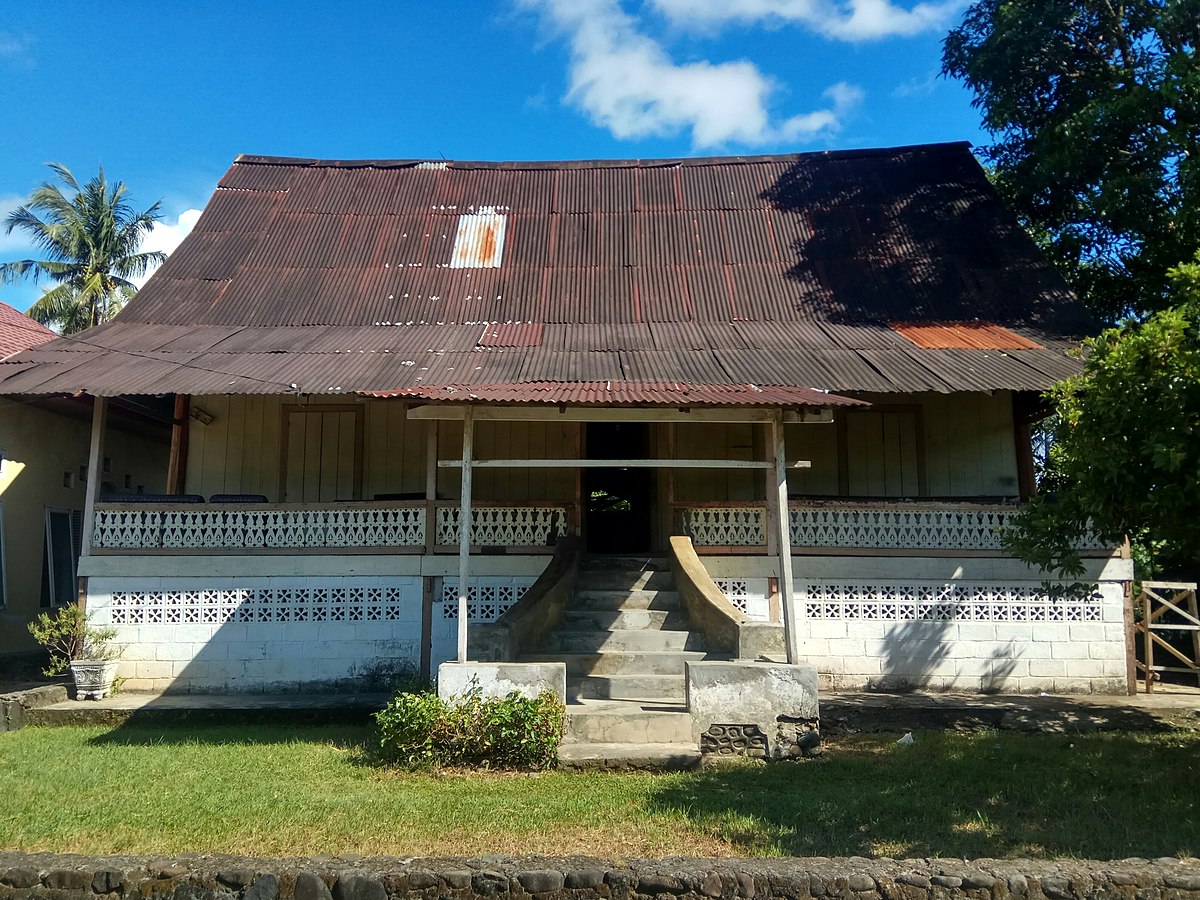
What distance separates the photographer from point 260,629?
31.2 feet

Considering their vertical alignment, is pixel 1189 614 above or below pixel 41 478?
below

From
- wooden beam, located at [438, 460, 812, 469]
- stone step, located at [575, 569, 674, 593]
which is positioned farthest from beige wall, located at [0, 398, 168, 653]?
stone step, located at [575, 569, 674, 593]

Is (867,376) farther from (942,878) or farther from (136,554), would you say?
(136,554)

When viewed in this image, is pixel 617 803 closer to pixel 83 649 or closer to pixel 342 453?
pixel 83 649

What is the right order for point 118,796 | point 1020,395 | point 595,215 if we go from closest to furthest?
point 118,796, point 1020,395, point 595,215

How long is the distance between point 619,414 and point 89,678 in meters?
6.05

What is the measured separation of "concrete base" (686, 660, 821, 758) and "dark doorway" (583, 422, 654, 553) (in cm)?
444

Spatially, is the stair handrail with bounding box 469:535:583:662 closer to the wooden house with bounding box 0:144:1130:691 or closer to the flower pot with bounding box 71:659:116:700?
the wooden house with bounding box 0:144:1130:691

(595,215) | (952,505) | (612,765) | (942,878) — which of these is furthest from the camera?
(595,215)

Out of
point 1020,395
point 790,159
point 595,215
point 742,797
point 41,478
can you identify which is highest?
point 790,159

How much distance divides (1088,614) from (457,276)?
9.00 meters

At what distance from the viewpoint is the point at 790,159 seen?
1480cm

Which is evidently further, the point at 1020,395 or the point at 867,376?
the point at 1020,395

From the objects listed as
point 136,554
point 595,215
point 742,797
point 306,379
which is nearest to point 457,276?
point 595,215
